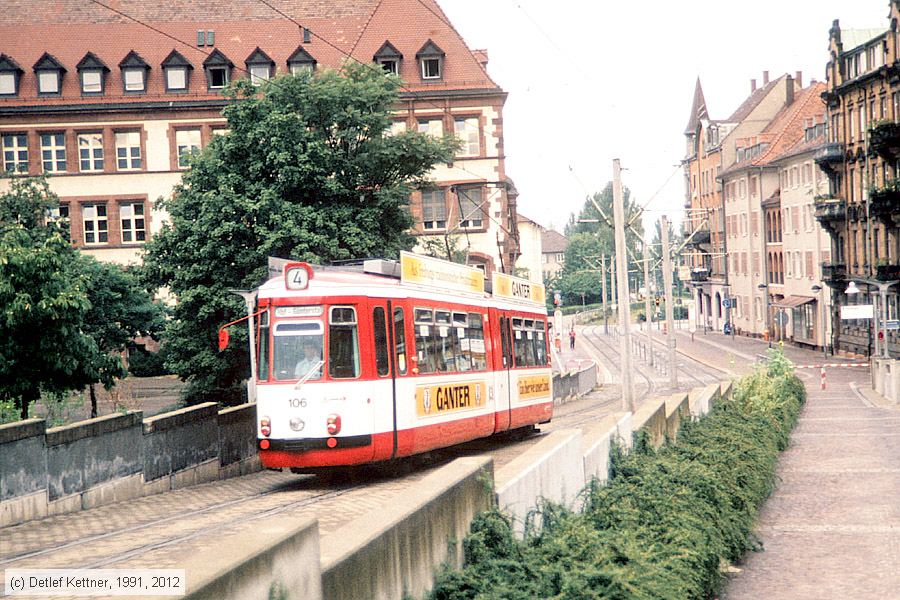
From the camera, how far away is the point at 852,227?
70.2 metres

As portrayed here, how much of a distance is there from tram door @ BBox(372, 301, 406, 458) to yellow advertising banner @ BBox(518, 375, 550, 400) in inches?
265

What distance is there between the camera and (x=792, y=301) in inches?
3216

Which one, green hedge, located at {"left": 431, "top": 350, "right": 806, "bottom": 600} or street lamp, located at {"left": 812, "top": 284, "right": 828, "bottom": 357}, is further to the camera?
street lamp, located at {"left": 812, "top": 284, "right": 828, "bottom": 357}

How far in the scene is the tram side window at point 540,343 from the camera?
2490cm

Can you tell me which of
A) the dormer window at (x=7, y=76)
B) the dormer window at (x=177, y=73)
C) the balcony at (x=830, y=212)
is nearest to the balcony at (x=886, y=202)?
the balcony at (x=830, y=212)

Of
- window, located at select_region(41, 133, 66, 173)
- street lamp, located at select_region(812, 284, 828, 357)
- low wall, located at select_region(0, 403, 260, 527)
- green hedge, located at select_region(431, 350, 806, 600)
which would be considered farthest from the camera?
street lamp, located at select_region(812, 284, 828, 357)

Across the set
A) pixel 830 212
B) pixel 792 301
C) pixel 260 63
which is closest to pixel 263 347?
pixel 260 63

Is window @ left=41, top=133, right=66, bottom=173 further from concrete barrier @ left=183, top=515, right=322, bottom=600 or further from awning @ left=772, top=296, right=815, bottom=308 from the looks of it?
concrete barrier @ left=183, top=515, right=322, bottom=600

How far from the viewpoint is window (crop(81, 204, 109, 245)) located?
64.9 meters

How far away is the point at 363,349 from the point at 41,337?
1173 cm

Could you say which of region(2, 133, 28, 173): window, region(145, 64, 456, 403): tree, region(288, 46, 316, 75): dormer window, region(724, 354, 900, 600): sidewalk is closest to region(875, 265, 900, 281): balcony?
region(288, 46, 316, 75): dormer window

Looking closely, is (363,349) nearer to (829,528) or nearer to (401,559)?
(829,528)

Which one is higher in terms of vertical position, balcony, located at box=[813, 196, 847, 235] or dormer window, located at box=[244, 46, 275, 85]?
dormer window, located at box=[244, 46, 275, 85]

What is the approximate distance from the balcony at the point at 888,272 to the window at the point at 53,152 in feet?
134
